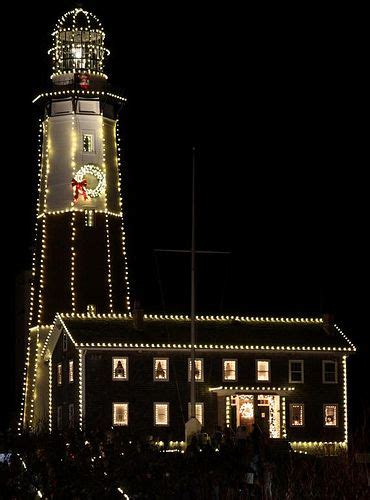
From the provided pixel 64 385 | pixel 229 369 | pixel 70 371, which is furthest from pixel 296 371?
pixel 64 385

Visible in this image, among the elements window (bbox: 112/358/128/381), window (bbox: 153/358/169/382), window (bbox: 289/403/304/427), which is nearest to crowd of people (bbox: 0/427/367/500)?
window (bbox: 112/358/128/381)

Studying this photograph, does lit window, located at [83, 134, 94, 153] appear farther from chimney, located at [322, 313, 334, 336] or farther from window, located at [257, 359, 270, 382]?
chimney, located at [322, 313, 334, 336]

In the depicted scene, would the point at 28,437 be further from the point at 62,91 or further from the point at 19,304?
the point at 19,304

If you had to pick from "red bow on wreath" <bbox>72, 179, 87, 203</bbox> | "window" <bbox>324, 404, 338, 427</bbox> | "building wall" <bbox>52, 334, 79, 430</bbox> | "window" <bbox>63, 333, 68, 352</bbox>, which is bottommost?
"window" <bbox>324, 404, 338, 427</bbox>

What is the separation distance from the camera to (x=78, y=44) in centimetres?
7906

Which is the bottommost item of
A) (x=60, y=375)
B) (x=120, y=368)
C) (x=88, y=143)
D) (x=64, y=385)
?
(x=64, y=385)

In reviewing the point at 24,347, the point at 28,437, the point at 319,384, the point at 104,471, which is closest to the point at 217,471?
the point at 104,471

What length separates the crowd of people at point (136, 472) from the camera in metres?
34.0

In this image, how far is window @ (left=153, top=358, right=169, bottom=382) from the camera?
71625mm

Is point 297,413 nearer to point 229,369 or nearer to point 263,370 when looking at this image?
point 263,370

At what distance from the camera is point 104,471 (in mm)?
35094

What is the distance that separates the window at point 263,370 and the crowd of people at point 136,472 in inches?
1303

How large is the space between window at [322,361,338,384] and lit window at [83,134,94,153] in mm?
16404

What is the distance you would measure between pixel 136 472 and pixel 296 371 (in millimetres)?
39230
